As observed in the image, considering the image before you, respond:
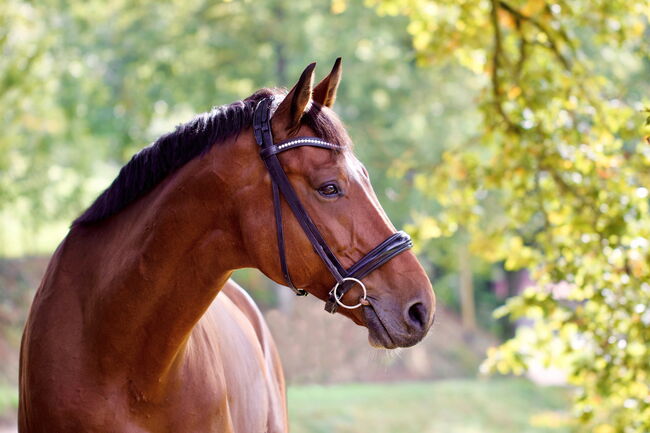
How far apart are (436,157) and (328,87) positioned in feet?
44.1

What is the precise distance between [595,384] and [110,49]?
487 inches

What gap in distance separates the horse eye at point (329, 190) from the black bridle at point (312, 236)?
0.30ft

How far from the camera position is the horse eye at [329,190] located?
2.64 meters

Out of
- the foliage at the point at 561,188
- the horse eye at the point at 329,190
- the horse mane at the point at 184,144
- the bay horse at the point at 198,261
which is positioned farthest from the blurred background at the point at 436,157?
the horse mane at the point at 184,144

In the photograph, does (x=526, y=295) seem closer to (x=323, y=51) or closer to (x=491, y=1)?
(x=491, y=1)

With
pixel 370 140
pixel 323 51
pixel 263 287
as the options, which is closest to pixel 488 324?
pixel 263 287

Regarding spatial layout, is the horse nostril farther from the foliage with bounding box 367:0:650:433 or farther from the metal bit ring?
the foliage with bounding box 367:0:650:433

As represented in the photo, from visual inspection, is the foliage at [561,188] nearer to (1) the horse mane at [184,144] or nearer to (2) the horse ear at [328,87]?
(2) the horse ear at [328,87]

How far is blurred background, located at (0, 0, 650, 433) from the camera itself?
4.91 m

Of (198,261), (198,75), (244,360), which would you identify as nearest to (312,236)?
(198,261)

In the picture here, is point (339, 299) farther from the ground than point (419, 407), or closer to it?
farther from the ground

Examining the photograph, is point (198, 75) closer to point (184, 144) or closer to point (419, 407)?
point (419, 407)

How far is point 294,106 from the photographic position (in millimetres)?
2691

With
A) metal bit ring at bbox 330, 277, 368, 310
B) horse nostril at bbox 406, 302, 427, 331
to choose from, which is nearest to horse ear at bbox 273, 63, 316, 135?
metal bit ring at bbox 330, 277, 368, 310
